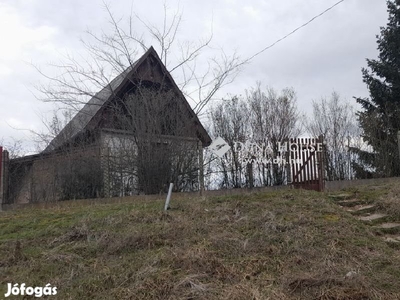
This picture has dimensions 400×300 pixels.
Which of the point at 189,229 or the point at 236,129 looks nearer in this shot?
the point at 189,229

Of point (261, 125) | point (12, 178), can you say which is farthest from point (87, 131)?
point (261, 125)

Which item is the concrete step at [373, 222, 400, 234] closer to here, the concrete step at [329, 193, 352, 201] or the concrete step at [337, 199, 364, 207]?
the concrete step at [337, 199, 364, 207]

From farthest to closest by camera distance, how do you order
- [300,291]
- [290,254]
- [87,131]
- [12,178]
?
[87,131] < [12,178] < [290,254] < [300,291]

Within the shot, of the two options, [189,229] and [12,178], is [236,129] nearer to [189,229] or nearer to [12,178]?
[12,178]

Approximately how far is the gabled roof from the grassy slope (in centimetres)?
592

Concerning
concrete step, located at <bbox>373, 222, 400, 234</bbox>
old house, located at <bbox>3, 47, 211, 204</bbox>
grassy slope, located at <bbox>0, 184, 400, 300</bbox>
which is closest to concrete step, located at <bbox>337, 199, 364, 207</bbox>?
grassy slope, located at <bbox>0, 184, 400, 300</bbox>

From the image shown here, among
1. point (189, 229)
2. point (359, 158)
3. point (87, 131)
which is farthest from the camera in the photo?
point (359, 158)

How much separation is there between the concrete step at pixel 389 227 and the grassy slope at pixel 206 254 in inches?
12.2

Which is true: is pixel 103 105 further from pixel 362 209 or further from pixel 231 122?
pixel 362 209

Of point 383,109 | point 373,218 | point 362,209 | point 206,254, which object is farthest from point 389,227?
point 383,109

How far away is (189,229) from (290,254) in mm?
1521

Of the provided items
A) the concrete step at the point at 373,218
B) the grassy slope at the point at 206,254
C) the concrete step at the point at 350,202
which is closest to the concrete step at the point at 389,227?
the concrete step at the point at 373,218

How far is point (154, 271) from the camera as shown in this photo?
4.54m

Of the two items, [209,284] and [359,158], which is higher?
[359,158]
